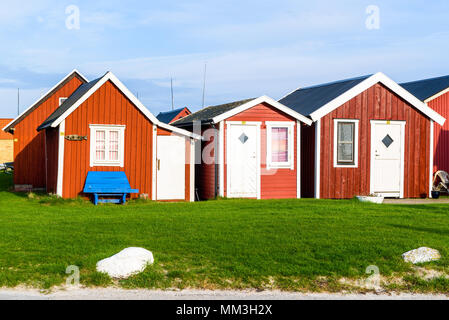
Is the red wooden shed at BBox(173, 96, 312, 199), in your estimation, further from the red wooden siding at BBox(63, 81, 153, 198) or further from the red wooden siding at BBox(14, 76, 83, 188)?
the red wooden siding at BBox(14, 76, 83, 188)

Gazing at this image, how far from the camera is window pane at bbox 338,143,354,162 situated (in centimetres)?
2144

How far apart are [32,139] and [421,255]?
21.9 meters

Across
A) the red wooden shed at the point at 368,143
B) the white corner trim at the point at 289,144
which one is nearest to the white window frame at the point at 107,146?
the white corner trim at the point at 289,144

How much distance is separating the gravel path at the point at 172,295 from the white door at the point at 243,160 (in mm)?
12614

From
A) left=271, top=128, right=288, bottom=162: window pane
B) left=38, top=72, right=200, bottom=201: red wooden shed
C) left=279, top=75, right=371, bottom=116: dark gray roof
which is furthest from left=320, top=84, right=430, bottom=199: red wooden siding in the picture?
left=38, top=72, right=200, bottom=201: red wooden shed

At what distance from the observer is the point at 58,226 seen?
12742mm

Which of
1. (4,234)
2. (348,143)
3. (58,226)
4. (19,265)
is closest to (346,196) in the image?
(348,143)

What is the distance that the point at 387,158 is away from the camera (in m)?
21.9

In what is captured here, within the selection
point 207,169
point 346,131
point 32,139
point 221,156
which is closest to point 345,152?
point 346,131

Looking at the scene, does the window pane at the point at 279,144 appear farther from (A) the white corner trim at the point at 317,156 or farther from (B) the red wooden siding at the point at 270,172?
(A) the white corner trim at the point at 317,156

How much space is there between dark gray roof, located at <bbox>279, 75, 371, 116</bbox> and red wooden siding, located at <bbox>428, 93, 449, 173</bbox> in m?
4.93
